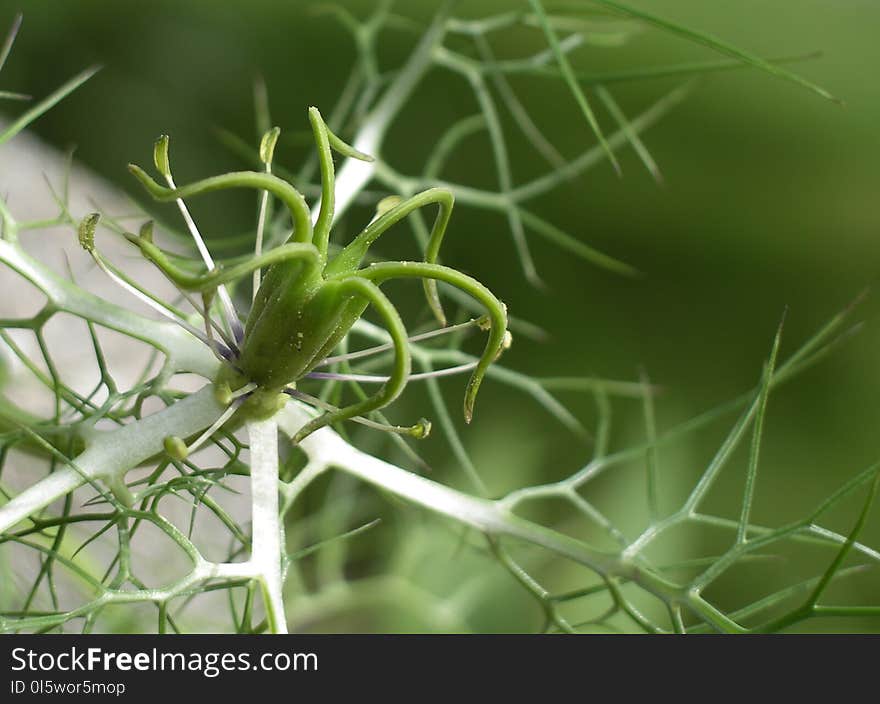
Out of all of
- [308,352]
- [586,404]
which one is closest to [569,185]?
[586,404]

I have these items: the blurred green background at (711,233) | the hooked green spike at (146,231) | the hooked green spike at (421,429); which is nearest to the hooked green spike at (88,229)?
the hooked green spike at (146,231)

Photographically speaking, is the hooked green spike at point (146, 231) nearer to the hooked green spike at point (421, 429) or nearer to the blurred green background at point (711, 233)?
the hooked green spike at point (421, 429)

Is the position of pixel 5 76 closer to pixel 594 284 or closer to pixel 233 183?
pixel 594 284

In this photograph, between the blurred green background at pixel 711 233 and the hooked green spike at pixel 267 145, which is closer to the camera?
the hooked green spike at pixel 267 145

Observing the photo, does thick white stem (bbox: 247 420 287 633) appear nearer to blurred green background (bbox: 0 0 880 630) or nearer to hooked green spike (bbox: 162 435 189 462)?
hooked green spike (bbox: 162 435 189 462)

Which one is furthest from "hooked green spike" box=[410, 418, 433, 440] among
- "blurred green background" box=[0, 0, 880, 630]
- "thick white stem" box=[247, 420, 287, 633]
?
"blurred green background" box=[0, 0, 880, 630]

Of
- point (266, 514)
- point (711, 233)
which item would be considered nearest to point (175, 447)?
point (266, 514)
